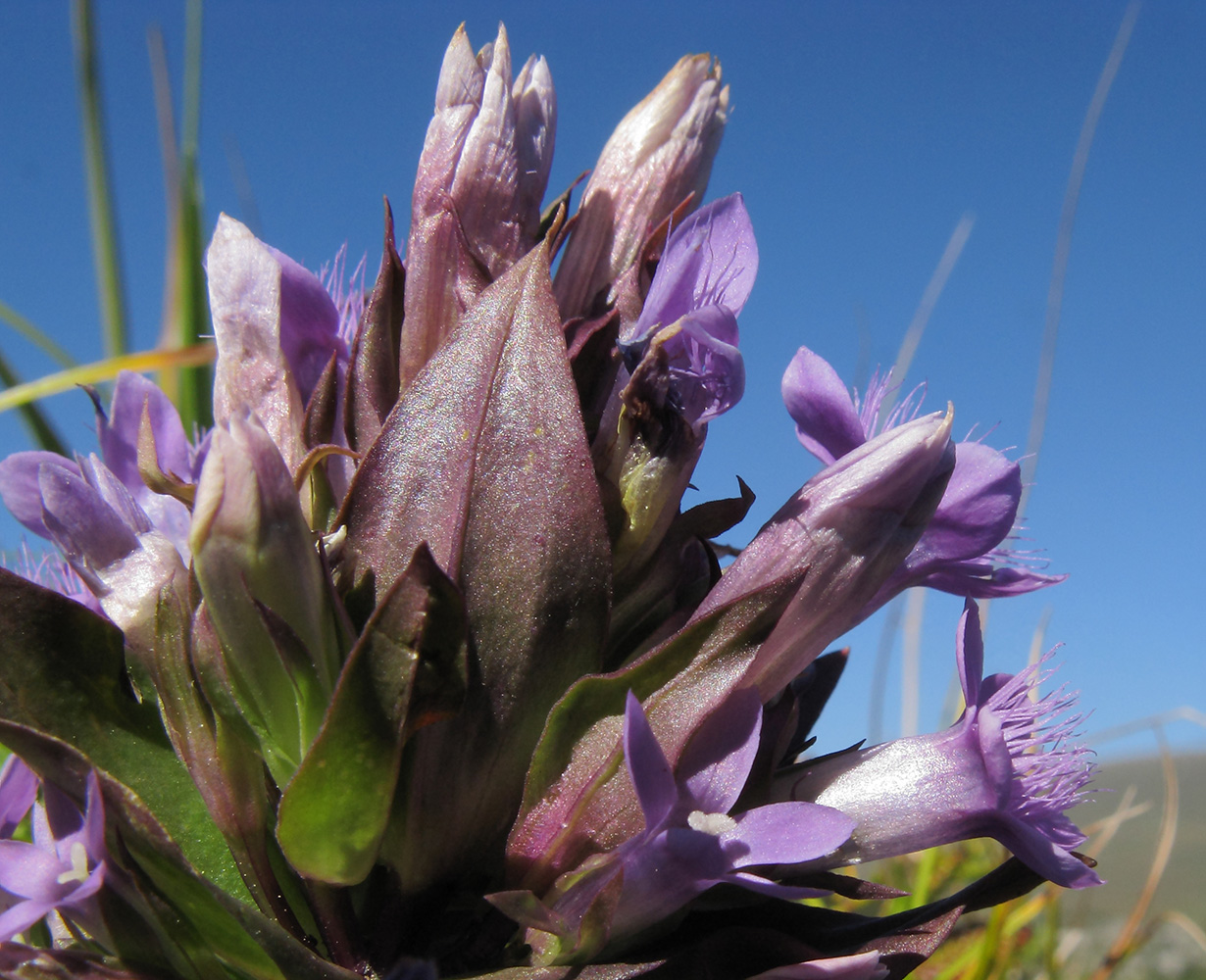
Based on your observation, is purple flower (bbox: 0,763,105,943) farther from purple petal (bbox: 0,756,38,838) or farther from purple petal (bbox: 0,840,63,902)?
purple petal (bbox: 0,756,38,838)

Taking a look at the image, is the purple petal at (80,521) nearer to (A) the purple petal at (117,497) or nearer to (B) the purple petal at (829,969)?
(A) the purple petal at (117,497)

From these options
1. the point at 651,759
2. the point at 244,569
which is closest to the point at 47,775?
the point at 244,569

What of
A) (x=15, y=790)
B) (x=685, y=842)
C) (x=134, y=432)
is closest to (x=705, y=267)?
(x=685, y=842)

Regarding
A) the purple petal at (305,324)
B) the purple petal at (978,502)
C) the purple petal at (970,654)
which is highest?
the purple petal at (305,324)

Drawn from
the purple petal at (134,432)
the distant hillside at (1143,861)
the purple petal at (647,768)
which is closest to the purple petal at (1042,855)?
the purple petal at (647,768)

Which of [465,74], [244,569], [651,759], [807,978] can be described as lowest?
[807,978]

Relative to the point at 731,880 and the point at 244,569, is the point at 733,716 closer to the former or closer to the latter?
the point at 731,880
